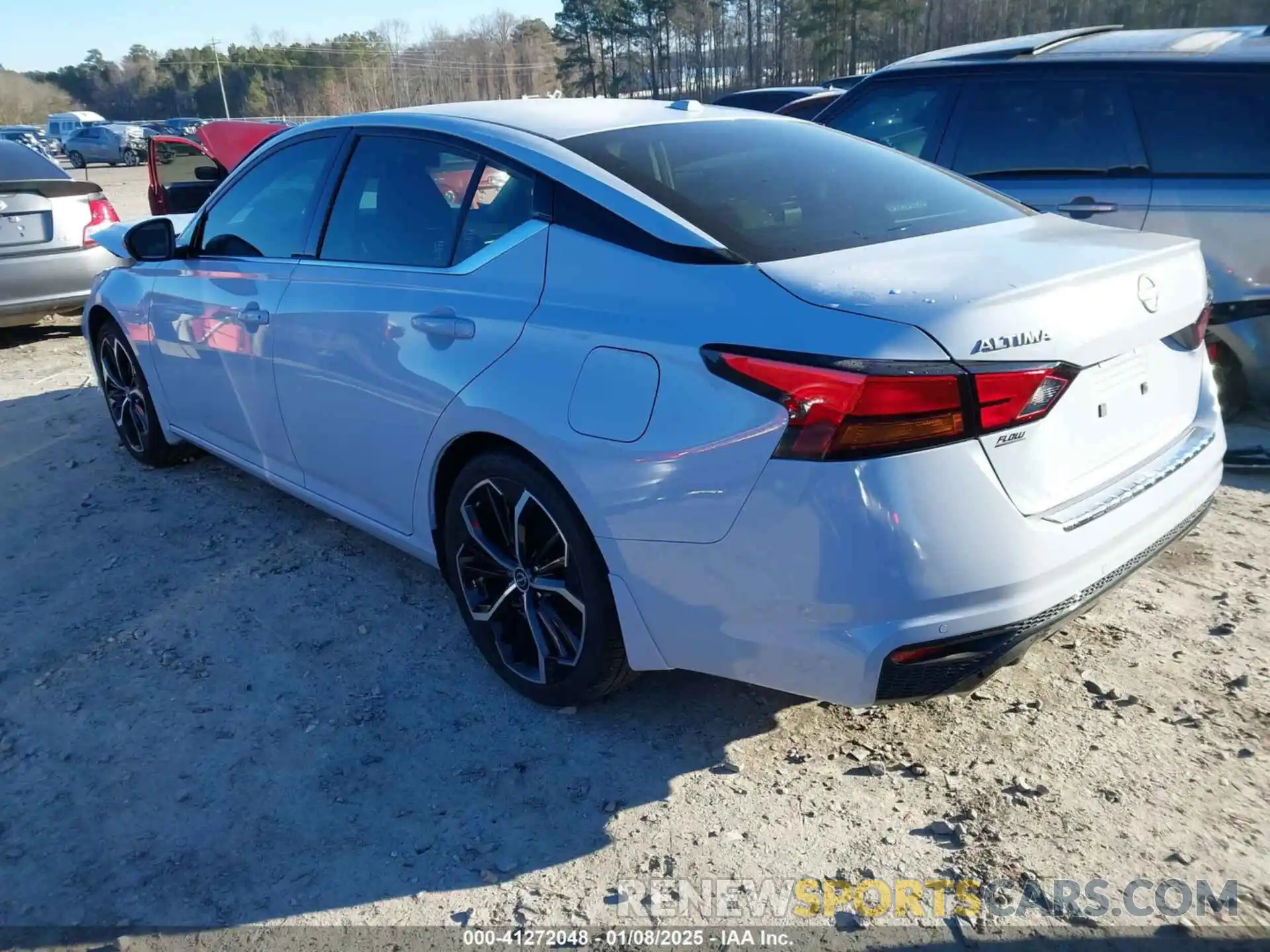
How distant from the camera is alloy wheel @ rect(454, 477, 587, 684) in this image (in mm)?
2816

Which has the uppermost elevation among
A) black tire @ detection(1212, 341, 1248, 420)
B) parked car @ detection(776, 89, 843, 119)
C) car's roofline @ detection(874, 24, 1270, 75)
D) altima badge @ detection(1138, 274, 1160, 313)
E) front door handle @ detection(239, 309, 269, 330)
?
car's roofline @ detection(874, 24, 1270, 75)

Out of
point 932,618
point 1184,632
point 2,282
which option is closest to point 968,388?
point 932,618

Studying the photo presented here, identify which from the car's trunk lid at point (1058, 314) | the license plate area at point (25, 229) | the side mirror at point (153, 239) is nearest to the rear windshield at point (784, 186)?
the car's trunk lid at point (1058, 314)

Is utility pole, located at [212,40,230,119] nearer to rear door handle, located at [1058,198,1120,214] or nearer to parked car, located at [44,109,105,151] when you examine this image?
parked car, located at [44,109,105,151]

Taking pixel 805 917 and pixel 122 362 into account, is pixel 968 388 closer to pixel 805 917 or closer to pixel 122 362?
pixel 805 917

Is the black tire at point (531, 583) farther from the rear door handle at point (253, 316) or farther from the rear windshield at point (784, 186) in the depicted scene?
the rear door handle at point (253, 316)

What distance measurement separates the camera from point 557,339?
102 inches

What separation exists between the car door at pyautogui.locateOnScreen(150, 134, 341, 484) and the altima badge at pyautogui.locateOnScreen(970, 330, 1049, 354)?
2.59 meters

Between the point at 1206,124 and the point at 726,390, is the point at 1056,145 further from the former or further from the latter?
the point at 726,390

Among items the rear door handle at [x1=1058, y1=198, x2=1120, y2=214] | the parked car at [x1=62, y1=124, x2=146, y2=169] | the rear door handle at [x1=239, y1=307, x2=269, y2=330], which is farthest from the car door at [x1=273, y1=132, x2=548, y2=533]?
the parked car at [x1=62, y1=124, x2=146, y2=169]

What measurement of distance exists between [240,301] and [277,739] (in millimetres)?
1852

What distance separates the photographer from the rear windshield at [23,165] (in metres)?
7.76

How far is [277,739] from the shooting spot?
293 cm

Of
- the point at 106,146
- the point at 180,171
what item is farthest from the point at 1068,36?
the point at 106,146
